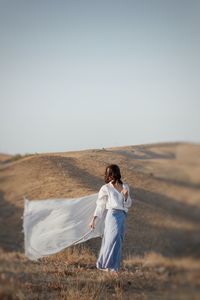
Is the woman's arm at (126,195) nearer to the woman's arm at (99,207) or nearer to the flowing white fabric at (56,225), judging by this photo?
the woman's arm at (99,207)

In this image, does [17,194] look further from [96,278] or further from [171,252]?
[171,252]

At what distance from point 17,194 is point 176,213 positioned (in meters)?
15.5

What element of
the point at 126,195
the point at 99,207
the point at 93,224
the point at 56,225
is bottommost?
the point at 56,225

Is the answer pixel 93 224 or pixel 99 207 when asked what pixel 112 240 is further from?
pixel 99 207

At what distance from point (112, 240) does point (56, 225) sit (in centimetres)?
146

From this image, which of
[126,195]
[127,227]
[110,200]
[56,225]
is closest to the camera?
[126,195]

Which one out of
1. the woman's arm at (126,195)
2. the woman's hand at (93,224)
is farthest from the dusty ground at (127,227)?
the woman's hand at (93,224)

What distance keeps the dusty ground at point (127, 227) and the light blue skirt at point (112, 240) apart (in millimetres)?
344

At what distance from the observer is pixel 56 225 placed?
487 inches

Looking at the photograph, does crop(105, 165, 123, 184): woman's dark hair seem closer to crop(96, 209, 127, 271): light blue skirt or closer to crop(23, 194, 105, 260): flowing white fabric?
crop(96, 209, 127, 271): light blue skirt

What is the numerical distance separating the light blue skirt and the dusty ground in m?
0.34

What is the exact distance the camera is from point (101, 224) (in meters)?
12.5

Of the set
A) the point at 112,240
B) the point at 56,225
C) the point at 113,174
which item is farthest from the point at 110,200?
the point at 56,225

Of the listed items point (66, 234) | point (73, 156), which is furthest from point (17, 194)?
point (66, 234)
